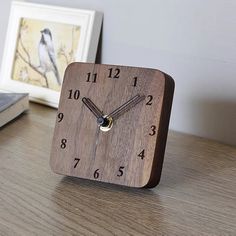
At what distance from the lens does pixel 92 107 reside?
65 cm

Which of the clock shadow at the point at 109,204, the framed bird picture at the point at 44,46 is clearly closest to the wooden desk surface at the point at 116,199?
the clock shadow at the point at 109,204

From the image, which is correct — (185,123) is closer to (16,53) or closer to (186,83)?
(186,83)

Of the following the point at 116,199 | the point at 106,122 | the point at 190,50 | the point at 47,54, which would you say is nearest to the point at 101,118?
the point at 106,122

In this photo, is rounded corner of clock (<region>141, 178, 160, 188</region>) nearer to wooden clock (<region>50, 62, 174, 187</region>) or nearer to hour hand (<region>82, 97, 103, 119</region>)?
wooden clock (<region>50, 62, 174, 187</region>)

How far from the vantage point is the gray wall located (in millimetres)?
812

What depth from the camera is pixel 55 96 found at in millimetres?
998

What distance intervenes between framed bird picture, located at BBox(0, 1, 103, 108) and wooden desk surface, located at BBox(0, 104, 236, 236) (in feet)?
0.79

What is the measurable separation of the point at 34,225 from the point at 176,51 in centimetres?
48

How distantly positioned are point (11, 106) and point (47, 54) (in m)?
0.18

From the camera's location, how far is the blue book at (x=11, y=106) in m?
0.86

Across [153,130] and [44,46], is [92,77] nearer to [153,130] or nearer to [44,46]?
[153,130]

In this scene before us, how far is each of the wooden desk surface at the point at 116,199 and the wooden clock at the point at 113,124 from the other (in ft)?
0.09

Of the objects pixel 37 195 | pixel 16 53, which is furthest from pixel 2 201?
pixel 16 53

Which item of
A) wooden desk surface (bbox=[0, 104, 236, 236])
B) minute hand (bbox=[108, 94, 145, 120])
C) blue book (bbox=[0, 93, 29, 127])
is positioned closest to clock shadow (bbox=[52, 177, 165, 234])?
wooden desk surface (bbox=[0, 104, 236, 236])
